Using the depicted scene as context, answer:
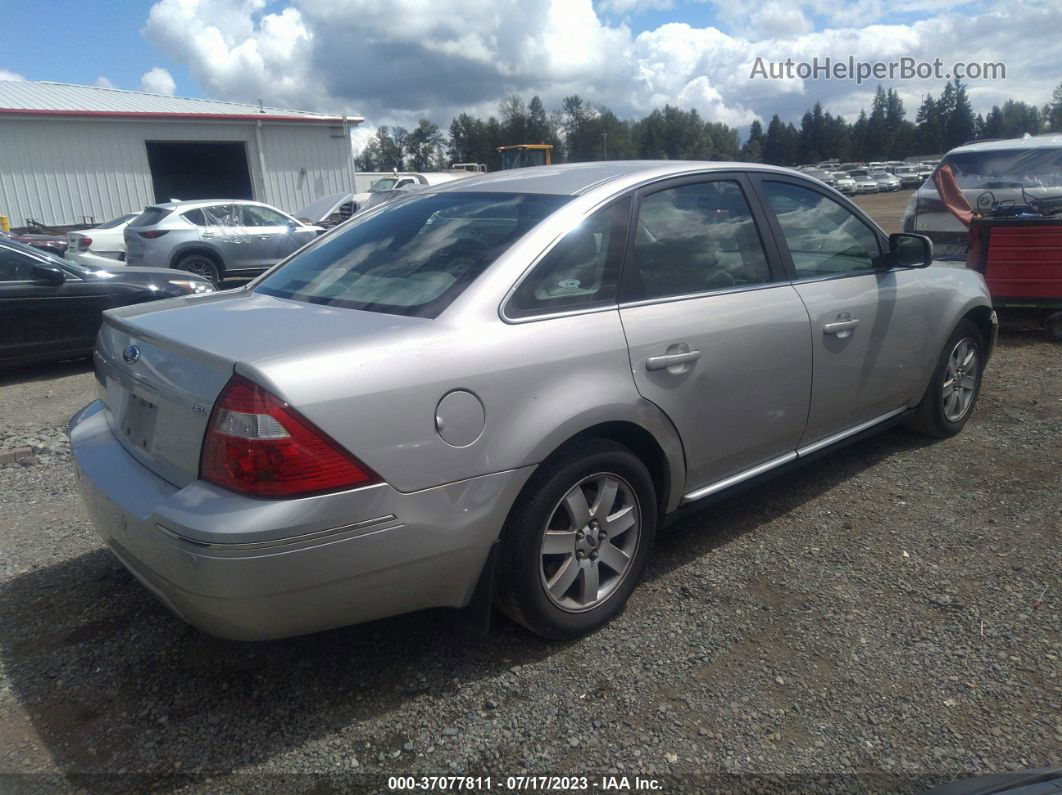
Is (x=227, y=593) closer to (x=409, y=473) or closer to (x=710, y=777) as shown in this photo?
(x=409, y=473)

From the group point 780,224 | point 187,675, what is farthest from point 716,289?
point 187,675

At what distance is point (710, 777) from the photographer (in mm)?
2289

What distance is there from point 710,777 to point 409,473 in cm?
120

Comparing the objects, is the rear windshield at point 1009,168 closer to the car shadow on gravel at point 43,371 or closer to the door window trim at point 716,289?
the door window trim at point 716,289

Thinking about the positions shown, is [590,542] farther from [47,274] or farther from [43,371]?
[43,371]

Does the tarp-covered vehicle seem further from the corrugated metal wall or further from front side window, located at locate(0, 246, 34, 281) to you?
the corrugated metal wall

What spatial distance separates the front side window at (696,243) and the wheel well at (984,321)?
1911mm

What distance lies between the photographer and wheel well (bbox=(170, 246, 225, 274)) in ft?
44.0

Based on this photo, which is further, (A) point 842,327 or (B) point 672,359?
(A) point 842,327

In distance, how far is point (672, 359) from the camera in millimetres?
3018

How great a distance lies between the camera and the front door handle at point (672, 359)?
295 cm

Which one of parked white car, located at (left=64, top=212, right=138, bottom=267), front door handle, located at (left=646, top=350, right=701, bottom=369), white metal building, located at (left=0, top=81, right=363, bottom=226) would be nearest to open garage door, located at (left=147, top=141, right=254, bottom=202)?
white metal building, located at (left=0, top=81, right=363, bottom=226)

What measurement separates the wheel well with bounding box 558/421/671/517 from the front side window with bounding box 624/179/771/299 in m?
0.50

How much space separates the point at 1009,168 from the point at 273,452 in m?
10.1
